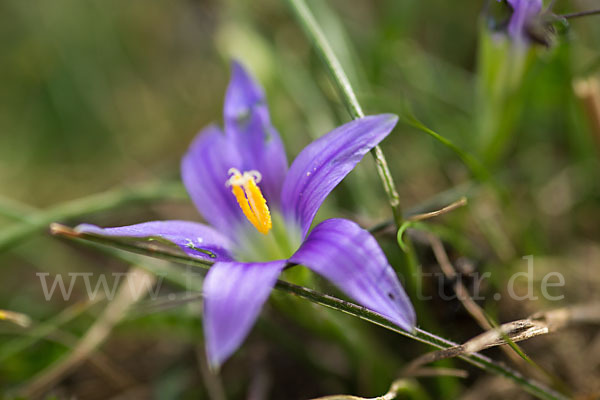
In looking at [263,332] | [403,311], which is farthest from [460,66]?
[403,311]

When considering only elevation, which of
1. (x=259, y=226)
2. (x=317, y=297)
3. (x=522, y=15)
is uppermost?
(x=522, y=15)

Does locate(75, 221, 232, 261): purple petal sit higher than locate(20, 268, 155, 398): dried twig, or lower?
higher

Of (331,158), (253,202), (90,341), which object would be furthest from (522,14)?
(90,341)

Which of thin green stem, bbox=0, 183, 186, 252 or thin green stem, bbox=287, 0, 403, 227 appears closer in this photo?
thin green stem, bbox=287, 0, 403, 227

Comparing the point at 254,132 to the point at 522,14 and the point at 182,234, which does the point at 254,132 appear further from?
the point at 522,14

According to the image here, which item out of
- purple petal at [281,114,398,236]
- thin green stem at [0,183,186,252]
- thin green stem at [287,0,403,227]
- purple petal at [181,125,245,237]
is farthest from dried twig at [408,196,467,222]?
thin green stem at [0,183,186,252]

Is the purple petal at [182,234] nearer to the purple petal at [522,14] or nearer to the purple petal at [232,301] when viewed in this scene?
the purple petal at [232,301]

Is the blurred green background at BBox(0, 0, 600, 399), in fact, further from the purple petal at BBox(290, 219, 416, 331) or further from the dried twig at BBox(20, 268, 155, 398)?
the purple petal at BBox(290, 219, 416, 331)

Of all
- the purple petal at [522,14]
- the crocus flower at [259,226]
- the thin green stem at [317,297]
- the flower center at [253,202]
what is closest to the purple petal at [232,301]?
the crocus flower at [259,226]
